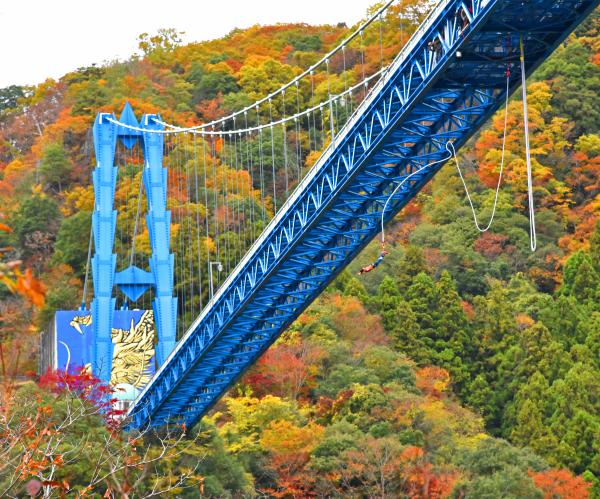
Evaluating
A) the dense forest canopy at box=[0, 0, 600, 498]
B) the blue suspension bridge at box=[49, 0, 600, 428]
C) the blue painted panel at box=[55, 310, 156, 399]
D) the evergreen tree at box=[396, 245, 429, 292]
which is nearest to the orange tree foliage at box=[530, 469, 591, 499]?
the dense forest canopy at box=[0, 0, 600, 498]

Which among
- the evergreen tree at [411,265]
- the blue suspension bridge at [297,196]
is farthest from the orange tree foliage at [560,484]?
the evergreen tree at [411,265]

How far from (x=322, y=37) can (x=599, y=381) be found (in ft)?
104

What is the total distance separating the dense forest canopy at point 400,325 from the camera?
29750mm

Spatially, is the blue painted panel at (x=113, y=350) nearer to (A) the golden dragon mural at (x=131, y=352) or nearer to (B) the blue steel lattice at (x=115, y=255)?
(A) the golden dragon mural at (x=131, y=352)

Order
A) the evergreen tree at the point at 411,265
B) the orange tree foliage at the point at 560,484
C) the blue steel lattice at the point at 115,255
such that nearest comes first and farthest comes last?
the orange tree foliage at the point at 560,484, the blue steel lattice at the point at 115,255, the evergreen tree at the point at 411,265

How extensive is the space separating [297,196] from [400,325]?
46.9 feet

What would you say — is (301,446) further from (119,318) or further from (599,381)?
(599,381)

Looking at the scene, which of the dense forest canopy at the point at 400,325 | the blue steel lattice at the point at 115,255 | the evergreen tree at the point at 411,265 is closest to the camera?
the dense forest canopy at the point at 400,325

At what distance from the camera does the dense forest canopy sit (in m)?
29.8

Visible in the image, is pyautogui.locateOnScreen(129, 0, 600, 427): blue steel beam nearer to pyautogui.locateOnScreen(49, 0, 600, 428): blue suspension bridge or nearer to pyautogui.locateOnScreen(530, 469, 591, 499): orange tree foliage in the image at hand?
pyautogui.locateOnScreen(49, 0, 600, 428): blue suspension bridge

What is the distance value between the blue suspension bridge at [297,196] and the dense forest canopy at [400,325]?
1.02 metres

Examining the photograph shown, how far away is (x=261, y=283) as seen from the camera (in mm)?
25828

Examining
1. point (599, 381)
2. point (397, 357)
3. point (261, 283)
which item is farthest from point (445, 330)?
point (261, 283)

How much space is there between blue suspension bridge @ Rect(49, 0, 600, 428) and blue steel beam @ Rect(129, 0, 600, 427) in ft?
0.09
